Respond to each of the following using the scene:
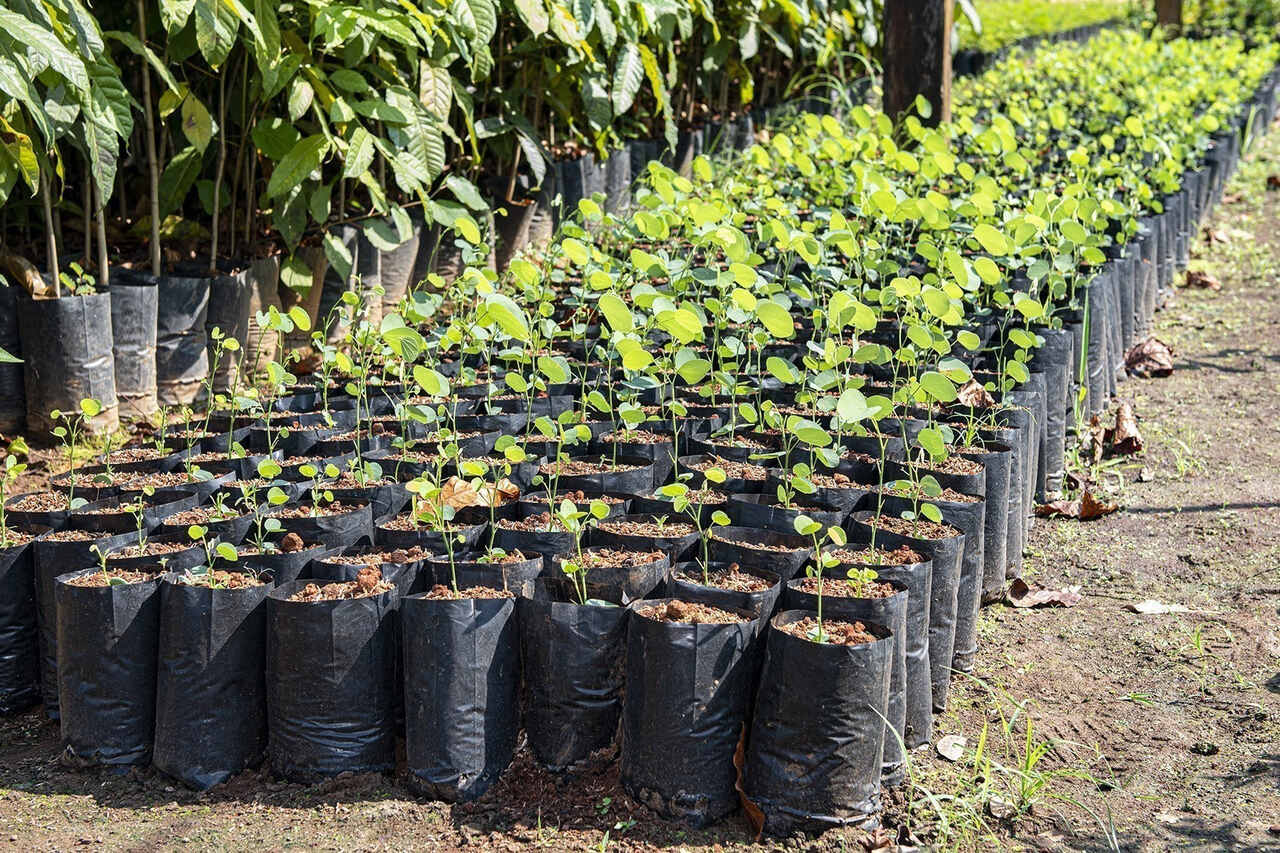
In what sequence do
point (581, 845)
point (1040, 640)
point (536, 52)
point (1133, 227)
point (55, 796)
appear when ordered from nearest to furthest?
1. point (581, 845)
2. point (55, 796)
3. point (1040, 640)
4. point (1133, 227)
5. point (536, 52)

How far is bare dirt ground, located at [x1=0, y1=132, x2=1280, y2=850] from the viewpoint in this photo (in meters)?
1.93

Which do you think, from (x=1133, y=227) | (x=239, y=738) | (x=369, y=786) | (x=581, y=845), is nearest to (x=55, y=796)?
(x=239, y=738)

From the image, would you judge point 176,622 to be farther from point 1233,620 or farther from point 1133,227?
point 1133,227

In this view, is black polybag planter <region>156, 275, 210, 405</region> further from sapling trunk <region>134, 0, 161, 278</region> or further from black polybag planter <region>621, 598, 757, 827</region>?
black polybag planter <region>621, 598, 757, 827</region>

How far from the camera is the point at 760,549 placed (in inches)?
87.8

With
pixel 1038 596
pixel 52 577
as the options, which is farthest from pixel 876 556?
pixel 52 577

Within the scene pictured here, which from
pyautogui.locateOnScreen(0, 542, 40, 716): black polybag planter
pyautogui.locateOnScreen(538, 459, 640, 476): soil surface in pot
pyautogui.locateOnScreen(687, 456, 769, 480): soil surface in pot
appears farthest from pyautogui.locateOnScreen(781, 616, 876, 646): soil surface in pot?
pyautogui.locateOnScreen(0, 542, 40, 716): black polybag planter

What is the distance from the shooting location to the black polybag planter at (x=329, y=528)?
2.34 metres

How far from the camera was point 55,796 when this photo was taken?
2.03 m

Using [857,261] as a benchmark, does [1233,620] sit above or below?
below

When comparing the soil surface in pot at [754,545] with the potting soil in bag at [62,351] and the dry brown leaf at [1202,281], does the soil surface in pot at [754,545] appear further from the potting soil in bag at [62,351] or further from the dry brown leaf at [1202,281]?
the dry brown leaf at [1202,281]

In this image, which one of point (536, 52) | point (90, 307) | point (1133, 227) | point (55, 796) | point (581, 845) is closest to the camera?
point (581, 845)

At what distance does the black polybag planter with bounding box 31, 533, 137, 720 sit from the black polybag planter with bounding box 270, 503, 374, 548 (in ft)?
0.89

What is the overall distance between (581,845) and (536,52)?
11.1ft
